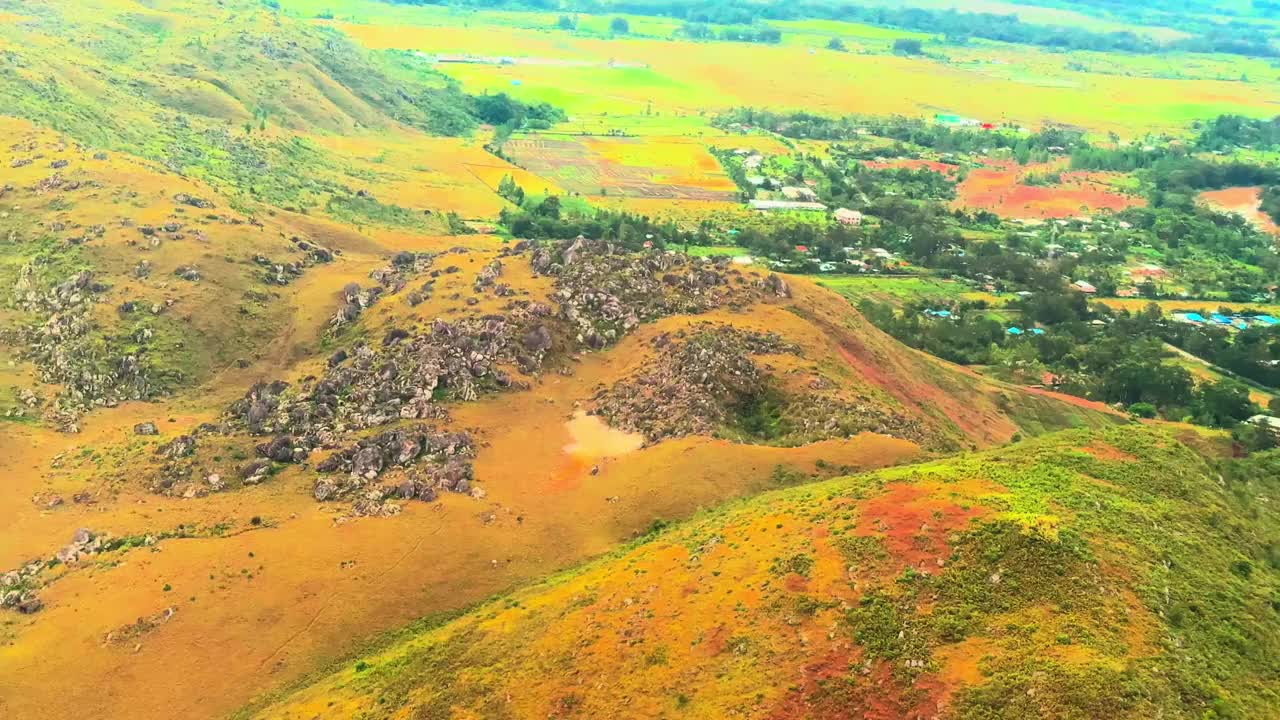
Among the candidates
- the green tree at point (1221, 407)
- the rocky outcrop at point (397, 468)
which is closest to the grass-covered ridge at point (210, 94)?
the rocky outcrop at point (397, 468)

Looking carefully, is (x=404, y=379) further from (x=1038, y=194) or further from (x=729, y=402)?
(x=1038, y=194)

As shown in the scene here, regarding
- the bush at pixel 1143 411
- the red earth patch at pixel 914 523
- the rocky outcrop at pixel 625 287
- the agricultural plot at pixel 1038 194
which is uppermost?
the red earth patch at pixel 914 523

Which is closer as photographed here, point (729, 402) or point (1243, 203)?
point (729, 402)

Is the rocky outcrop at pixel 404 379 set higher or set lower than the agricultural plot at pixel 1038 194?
higher

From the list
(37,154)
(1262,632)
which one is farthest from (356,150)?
(1262,632)

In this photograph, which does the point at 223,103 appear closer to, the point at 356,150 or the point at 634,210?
the point at 356,150

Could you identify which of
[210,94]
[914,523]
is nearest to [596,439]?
[914,523]

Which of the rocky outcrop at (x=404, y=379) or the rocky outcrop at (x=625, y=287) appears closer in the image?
the rocky outcrop at (x=404, y=379)

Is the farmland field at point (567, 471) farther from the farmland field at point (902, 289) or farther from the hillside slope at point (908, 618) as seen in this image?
the farmland field at point (902, 289)
